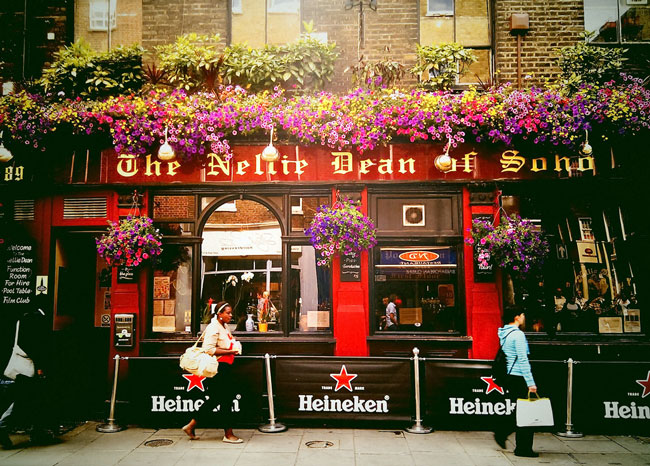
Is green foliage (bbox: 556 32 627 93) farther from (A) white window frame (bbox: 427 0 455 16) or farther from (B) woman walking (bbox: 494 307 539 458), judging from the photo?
(B) woman walking (bbox: 494 307 539 458)

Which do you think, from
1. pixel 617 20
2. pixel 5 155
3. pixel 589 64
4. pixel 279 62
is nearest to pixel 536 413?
pixel 589 64

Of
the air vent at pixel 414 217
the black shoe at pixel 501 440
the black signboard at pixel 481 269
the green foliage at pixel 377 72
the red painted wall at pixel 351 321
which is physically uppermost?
the green foliage at pixel 377 72

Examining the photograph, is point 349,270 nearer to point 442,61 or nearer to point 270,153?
point 270,153

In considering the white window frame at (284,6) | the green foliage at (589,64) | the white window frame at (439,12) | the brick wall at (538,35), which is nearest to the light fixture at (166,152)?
the white window frame at (284,6)

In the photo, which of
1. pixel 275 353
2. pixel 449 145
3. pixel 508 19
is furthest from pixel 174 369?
pixel 508 19

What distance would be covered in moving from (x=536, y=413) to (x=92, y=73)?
8775 mm

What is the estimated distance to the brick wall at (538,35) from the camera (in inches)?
360

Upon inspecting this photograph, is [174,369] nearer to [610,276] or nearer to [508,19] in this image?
[610,276]

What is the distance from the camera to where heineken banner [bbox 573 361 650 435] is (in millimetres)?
6977

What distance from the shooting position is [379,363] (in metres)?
7.27

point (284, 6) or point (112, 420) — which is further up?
point (284, 6)

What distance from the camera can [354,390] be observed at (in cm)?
725

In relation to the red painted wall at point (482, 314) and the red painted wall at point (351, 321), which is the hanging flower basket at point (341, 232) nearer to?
the red painted wall at point (351, 321)

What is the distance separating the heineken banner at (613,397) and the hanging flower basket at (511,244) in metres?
1.75
